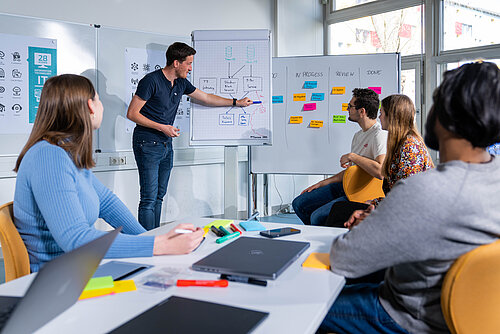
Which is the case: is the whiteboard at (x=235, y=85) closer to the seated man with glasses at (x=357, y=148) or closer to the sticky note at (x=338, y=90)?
the seated man with glasses at (x=357, y=148)

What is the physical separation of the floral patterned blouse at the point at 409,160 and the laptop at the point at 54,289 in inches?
67.2

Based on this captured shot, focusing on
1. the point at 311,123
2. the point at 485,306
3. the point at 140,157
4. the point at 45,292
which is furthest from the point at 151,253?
the point at 311,123

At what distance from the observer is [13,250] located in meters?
1.26

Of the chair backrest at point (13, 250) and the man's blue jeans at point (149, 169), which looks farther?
the man's blue jeans at point (149, 169)

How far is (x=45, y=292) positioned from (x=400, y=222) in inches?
27.9

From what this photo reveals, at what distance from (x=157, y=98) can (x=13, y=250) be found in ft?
7.10

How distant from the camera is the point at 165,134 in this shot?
331 cm

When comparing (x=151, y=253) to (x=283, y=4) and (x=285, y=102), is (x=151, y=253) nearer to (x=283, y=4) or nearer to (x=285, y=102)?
(x=285, y=102)

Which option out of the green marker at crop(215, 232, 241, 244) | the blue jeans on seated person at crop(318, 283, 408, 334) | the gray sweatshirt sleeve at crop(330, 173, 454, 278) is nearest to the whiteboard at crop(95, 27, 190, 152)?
the green marker at crop(215, 232, 241, 244)

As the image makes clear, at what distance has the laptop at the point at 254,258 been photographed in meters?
1.03

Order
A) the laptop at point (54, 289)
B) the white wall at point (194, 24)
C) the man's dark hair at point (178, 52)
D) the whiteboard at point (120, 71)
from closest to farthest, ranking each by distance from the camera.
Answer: the laptop at point (54, 289) → the man's dark hair at point (178, 52) → the white wall at point (194, 24) → the whiteboard at point (120, 71)

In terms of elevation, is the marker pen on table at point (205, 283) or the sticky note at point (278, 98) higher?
the sticky note at point (278, 98)

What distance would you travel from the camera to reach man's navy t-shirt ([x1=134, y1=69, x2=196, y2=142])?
3209 millimetres

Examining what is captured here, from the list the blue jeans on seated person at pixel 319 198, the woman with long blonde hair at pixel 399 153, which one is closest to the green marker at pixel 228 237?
the woman with long blonde hair at pixel 399 153
